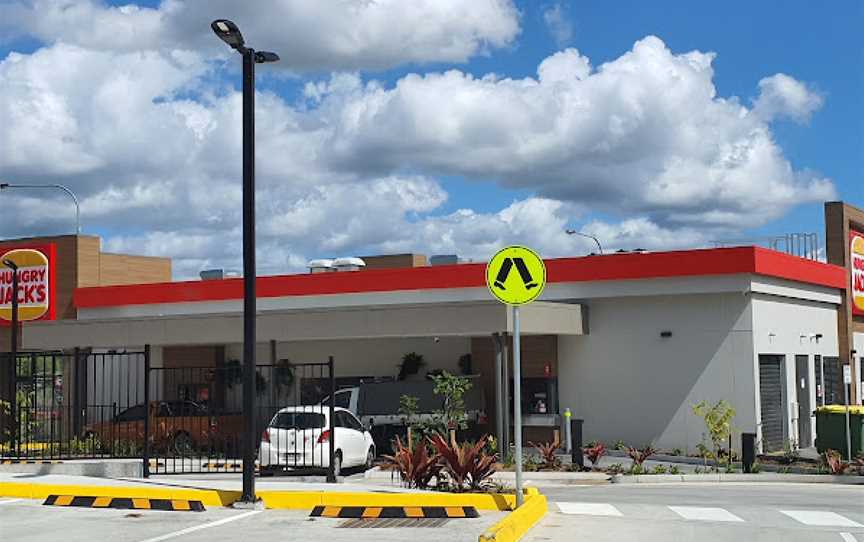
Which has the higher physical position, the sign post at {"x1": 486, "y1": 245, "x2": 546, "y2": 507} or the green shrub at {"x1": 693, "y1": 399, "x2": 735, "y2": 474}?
the sign post at {"x1": 486, "y1": 245, "x2": 546, "y2": 507}

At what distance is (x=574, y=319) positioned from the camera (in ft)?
104

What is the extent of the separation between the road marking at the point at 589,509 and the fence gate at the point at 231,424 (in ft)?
12.8

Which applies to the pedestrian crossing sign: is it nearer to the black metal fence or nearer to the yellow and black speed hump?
the black metal fence

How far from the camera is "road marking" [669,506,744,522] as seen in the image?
620 inches

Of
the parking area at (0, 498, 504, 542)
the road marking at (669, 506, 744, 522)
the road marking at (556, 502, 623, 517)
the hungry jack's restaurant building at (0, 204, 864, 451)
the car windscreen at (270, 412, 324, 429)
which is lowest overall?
the road marking at (669, 506, 744, 522)

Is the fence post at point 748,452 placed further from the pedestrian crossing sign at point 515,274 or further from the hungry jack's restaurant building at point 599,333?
the pedestrian crossing sign at point 515,274

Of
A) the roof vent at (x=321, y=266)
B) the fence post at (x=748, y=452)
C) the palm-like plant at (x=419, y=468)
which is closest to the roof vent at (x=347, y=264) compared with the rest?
the roof vent at (x=321, y=266)

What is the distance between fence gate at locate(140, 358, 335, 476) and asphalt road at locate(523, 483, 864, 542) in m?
4.40

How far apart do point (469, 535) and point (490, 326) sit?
15.4 meters

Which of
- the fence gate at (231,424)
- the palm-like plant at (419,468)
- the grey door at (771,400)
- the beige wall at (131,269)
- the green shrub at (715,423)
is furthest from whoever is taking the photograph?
the beige wall at (131,269)

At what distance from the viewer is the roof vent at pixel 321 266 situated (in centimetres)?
3948

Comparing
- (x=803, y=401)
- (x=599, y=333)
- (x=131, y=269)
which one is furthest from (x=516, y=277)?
(x=131, y=269)

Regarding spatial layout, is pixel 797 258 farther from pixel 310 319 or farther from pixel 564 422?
pixel 310 319

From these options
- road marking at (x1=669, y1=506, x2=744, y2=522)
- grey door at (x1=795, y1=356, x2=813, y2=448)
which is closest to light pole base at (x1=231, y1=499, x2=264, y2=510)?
road marking at (x1=669, y1=506, x2=744, y2=522)
